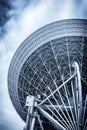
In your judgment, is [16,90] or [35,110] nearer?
[35,110]

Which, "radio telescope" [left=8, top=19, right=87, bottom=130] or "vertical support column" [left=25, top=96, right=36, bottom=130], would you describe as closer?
"vertical support column" [left=25, top=96, right=36, bottom=130]

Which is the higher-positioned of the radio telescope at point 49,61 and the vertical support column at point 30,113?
the radio telescope at point 49,61

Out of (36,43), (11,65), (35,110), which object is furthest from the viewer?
(11,65)

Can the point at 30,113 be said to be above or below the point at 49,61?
below

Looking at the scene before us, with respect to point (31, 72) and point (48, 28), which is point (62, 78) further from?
point (48, 28)

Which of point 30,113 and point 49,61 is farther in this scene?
point 49,61

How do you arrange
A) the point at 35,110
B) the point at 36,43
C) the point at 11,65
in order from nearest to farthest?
the point at 35,110 → the point at 36,43 → the point at 11,65

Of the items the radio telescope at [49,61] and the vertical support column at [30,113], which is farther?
the radio telescope at [49,61]

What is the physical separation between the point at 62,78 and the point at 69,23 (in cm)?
556

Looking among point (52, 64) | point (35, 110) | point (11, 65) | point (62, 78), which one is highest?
point (11, 65)

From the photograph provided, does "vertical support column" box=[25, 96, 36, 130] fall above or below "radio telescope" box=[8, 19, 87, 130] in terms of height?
below

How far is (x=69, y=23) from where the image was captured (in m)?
24.7

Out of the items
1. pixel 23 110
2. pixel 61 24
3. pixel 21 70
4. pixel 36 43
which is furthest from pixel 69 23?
pixel 23 110

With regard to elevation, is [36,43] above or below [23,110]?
above
